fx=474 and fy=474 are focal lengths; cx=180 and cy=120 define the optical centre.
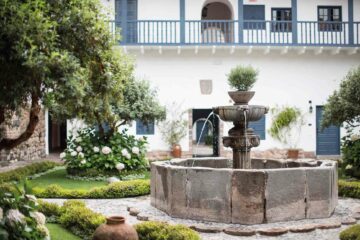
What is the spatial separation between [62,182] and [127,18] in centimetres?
948

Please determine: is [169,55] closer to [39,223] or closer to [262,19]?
[262,19]

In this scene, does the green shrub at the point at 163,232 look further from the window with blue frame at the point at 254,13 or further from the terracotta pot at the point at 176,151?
the window with blue frame at the point at 254,13

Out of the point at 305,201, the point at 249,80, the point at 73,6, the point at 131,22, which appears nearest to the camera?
the point at 73,6

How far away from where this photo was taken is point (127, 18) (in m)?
19.6

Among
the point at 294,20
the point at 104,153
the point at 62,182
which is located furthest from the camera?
the point at 294,20

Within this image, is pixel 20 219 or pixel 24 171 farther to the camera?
pixel 24 171

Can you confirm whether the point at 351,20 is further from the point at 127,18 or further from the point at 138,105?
the point at 138,105

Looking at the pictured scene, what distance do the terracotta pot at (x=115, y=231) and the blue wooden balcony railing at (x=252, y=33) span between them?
13786 millimetres

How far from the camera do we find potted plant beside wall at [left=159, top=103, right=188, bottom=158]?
19078 mm

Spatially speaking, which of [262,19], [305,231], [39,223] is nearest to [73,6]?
[39,223]

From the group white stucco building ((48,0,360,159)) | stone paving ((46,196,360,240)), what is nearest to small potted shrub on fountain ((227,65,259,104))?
white stucco building ((48,0,360,159))

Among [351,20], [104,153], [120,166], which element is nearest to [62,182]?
[104,153]

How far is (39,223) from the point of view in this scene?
535 cm

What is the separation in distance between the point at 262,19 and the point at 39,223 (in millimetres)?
16626
